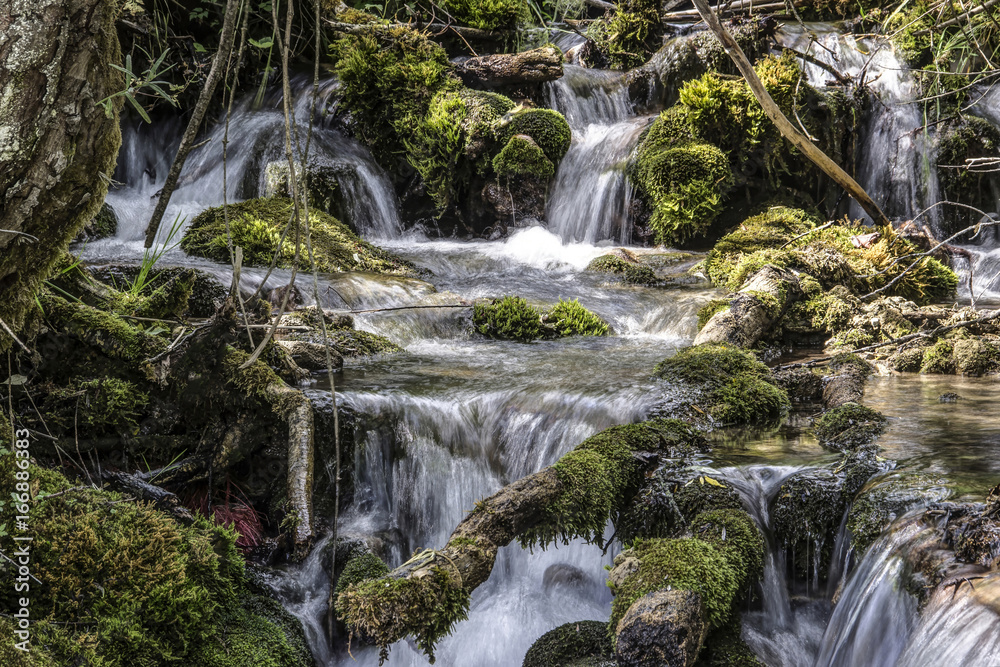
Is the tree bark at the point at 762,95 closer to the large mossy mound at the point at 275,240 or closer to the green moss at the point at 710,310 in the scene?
the green moss at the point at 710,310

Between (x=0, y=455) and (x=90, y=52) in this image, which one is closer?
(x=90, y=52)

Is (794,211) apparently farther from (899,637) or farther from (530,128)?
(899,637)

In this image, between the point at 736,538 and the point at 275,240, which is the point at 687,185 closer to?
the point at 275,240

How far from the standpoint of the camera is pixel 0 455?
8.77 feet

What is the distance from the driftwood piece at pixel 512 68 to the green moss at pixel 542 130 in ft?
3.02

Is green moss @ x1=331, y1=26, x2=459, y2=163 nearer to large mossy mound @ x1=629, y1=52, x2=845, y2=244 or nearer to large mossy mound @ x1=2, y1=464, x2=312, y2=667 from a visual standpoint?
large mossy mound @ x1=629, y1=52, x2=845, y2=244

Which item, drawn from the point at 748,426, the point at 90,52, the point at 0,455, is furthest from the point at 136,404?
the point at 748,426

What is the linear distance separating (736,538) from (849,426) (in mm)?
1445

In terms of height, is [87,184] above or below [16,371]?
above

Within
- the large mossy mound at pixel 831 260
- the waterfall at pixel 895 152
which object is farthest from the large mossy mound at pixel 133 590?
the waterfall at pixel 895 152

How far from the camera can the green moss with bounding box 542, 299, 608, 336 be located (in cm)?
733

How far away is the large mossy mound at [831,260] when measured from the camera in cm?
745

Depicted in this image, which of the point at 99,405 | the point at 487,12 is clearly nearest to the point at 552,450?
the point at 99,405

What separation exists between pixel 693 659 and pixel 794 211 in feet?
28.8
